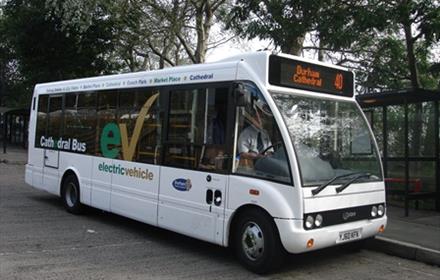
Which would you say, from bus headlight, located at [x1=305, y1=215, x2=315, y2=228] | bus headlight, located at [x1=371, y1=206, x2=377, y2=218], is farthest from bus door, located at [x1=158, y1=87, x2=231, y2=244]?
bus headlight, located at [x1=371, y1=206, x2=377, y2=218]

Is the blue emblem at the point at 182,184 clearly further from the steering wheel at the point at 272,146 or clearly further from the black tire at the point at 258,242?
the steering wheel at the point at 272,146

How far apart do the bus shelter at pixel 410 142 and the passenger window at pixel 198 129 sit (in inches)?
189

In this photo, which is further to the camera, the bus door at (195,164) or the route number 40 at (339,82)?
the route number 40 at (339,82)

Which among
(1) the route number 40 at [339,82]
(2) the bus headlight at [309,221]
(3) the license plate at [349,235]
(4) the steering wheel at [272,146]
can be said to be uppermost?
(1) the route number 40 at [339,82]

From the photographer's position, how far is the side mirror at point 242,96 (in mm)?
6418

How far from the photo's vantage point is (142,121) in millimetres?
8117

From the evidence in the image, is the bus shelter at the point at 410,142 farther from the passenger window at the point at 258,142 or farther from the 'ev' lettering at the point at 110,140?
the 'ev' lettering at the point at 110,140

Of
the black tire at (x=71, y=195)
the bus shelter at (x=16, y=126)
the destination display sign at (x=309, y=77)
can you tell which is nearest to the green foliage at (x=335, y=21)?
the destination display sign at (x=309, y=77)

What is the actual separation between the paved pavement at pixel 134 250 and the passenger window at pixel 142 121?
52.0 inches

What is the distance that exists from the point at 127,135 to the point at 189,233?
2.22 metres

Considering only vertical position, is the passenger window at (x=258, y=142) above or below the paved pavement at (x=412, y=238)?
above

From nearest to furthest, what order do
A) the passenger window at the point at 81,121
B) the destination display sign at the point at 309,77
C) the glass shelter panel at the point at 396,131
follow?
1. the destination display sign at the point at 309,77
2. the passenger window at the point at 81,121
3. the glass shelter panel at the point at 396,131

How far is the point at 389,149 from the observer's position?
36.2 feet

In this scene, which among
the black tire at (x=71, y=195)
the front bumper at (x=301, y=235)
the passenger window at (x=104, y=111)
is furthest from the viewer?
the black tire at (x=71, y=195)
